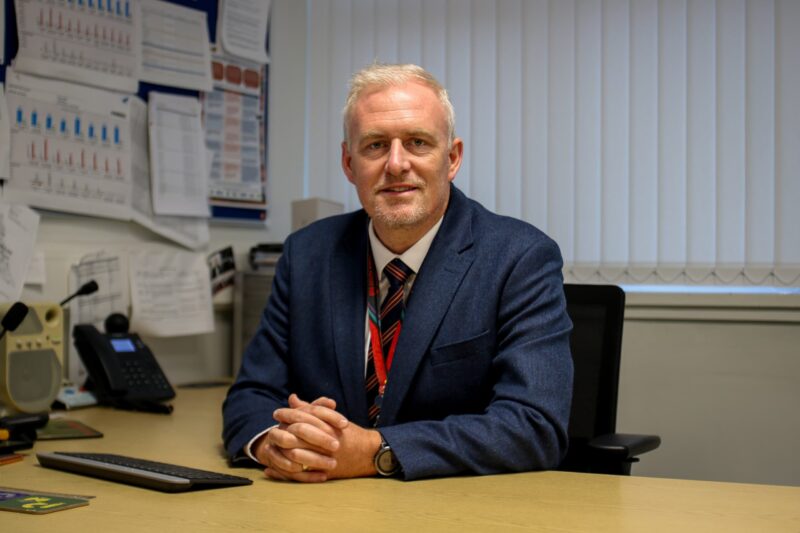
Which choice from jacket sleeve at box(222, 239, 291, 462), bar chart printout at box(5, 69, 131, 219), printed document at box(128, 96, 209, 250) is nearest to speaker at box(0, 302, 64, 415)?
bar chart printout at box(5, 69, 131, 219)

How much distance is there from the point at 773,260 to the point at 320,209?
140 centimetres

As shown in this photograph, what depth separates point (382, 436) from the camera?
1.36 m

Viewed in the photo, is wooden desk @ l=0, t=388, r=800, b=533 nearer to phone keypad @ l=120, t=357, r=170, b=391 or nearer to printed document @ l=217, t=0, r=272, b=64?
phone keypad @ l=120, t=357, r=170, b=391

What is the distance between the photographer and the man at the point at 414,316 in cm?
147

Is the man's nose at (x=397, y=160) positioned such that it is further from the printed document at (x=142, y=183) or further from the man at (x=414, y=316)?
the printed document at (x=142, y=183)

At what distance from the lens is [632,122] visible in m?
2.61

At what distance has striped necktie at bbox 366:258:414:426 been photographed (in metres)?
1.64

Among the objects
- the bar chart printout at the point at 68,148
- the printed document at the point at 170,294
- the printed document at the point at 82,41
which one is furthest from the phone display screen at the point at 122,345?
the printed document at the point at 82,41

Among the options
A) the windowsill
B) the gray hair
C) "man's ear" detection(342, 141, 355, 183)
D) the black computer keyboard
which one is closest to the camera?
the black computer keyboard

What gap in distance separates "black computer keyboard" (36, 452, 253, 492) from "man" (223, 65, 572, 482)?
5.0 inches

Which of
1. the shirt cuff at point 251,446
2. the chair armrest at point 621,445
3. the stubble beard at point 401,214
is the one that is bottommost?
the chair armrest at point 621,445

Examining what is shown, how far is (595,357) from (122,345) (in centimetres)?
128

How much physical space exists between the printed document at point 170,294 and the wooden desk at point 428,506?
3.49 feet

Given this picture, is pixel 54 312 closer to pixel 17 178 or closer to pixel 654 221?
pixel 17 178
